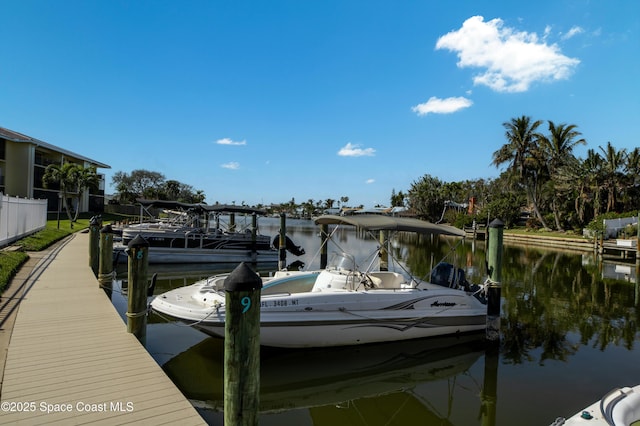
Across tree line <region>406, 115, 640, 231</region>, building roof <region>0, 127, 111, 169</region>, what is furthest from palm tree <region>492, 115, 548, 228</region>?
building roof <region>0, 127, 111, 169</region>

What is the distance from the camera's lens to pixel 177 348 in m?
7.99

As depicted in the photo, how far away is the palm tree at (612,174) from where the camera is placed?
137 ft

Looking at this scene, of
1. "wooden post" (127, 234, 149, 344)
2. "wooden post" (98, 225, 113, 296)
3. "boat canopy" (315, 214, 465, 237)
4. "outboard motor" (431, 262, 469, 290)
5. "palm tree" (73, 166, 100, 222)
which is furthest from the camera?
"palm tree" (73, 166, 100, 222)

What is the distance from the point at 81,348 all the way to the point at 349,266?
5.20m

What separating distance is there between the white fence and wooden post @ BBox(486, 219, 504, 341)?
16.3 m

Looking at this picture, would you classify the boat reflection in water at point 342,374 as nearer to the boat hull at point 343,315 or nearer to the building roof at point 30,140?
the boat hull at point 343,315

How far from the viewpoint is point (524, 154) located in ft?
159

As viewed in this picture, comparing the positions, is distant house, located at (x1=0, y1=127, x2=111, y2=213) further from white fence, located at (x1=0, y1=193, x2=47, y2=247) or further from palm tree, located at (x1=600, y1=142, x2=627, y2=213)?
palm tree, located at (x1=600, y1=142, x2=627, y2=213)

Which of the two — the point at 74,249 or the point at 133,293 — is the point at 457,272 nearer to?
the point at 133,293

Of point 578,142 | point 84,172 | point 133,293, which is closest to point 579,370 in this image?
point 133,293

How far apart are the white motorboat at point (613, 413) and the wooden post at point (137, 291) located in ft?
20.3

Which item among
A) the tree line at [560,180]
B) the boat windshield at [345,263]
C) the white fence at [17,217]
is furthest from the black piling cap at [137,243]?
the tree line at [560,180]

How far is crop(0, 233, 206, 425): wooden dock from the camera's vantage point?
4.23m

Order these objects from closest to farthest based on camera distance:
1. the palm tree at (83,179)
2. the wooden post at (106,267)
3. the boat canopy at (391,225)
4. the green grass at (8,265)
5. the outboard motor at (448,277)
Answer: the boat canopy at (391,225), the outboard motor at (448,277), the green grass at (8,265), the wooden post at (106,267), the palm tree at (83,179)
